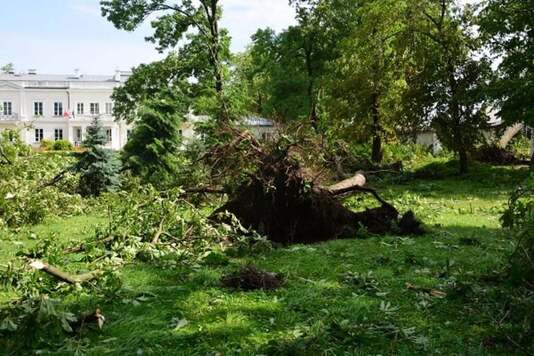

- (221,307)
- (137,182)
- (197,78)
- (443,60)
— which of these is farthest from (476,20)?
(221,307)

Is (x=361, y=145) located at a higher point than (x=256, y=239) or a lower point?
higher

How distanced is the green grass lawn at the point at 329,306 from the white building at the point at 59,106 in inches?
2352

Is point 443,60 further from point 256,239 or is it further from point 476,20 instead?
point 256,239

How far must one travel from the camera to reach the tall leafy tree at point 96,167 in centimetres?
1536

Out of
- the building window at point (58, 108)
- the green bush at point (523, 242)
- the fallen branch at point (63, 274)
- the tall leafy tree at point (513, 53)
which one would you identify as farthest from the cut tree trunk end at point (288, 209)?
the building window at point (58, 108)

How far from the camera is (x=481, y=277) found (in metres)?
6.02

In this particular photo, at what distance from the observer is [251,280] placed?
575cm

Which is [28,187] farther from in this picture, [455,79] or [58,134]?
[58,134]

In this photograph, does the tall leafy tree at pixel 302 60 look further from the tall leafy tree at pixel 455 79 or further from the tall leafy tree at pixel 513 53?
the tall leafy tree at pixel 513 53

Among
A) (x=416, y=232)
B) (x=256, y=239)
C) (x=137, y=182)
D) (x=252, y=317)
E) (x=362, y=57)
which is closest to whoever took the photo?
(x=252, y=317)

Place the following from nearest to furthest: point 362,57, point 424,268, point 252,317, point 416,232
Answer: point 252,317
point 424,268
point 416,232
point 362,57

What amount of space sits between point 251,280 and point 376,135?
1737 centimetres

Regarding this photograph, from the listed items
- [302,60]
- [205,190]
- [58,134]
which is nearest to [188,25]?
[302,60]

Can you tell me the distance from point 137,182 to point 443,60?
38.9ft
